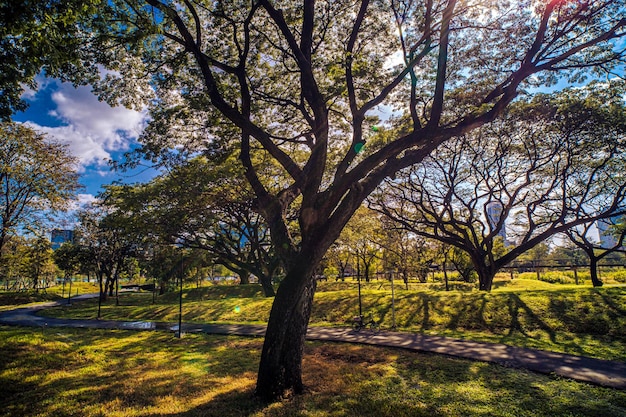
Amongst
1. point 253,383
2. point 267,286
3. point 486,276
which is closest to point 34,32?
point 253,383

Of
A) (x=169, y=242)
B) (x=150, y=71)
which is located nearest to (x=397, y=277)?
(x=169, y=242)

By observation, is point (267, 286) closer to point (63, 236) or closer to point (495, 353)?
point (495, 353)

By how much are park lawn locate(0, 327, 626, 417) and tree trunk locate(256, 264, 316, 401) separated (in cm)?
30

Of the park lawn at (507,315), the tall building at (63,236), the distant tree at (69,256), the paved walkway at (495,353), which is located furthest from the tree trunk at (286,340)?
the distant tree at (69,256)

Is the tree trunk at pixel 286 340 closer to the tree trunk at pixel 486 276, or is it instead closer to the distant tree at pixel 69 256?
the tree trunk at pixel 486 276

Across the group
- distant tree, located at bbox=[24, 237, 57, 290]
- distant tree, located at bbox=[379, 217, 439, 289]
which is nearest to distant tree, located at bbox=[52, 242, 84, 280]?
distant tree, located at bbox=[24, 237, 57, 290]

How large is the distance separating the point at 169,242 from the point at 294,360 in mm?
17371

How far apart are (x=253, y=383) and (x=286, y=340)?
165cm

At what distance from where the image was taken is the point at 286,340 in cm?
559

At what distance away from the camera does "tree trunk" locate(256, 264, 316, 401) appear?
5.46 m

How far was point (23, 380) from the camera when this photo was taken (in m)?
6.61

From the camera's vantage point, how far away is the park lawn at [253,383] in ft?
16.1

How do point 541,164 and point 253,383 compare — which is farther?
point 541,164

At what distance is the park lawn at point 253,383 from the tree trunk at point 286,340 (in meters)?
0.30
